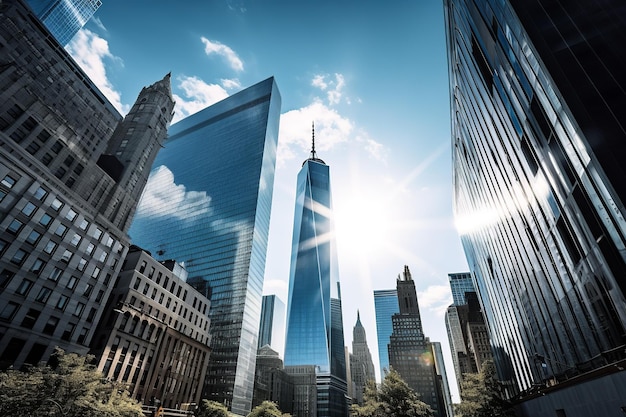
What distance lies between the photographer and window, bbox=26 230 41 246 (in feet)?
144

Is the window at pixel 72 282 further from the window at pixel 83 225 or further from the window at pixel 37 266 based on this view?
the window at pixel 83 225

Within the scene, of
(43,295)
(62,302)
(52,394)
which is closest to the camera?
(52,394)

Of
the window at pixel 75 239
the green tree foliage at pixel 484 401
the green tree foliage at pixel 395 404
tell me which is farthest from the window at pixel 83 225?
the green tree foliage at pixel 484 401

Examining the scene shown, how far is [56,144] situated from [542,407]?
80.6m

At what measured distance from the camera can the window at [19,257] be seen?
1636 inches

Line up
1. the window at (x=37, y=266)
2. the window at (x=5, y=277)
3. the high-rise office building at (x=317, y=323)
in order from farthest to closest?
1. the high-rise office building at (x=317, y=323)
2. the window at (x=37, y=266)
3. the window at (x=5, y=277)

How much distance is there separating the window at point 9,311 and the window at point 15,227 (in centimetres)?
885

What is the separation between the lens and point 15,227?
42.1 metres

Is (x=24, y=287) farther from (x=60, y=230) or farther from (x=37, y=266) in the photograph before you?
(x=60, y=230)

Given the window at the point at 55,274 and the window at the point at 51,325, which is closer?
the window at the point at 51,325

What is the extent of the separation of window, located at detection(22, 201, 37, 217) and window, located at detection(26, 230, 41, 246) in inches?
99.4

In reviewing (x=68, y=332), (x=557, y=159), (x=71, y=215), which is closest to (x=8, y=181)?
(x=71, y=215)

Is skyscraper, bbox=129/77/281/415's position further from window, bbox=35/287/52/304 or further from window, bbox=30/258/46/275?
window, bbox=30/258/46/275

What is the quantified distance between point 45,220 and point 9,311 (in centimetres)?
1261
